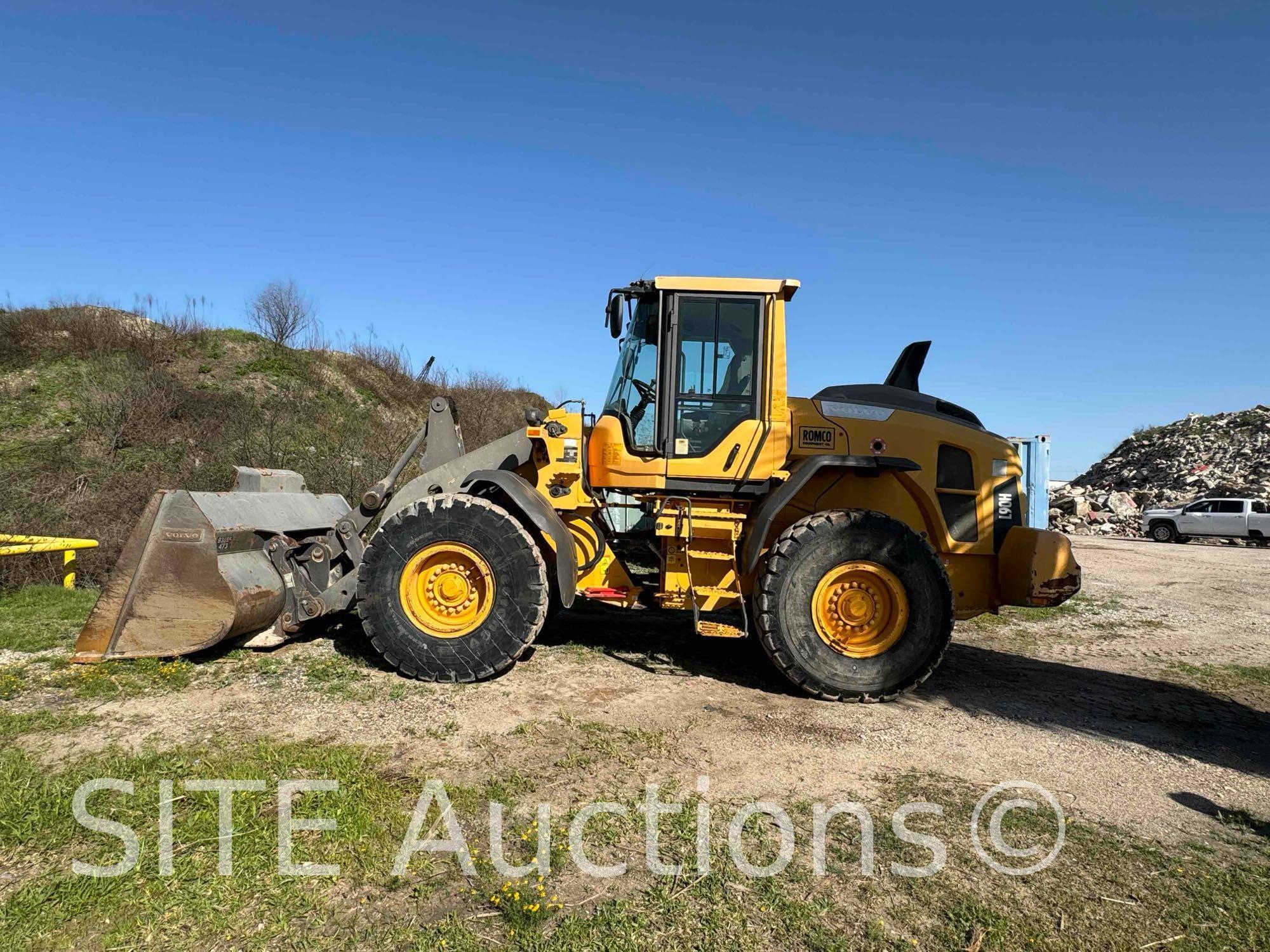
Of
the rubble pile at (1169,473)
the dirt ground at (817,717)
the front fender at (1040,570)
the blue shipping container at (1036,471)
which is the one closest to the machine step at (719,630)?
the dirt ground at (817,717)

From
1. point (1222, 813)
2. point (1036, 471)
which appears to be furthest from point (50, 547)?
point (1036, 471)

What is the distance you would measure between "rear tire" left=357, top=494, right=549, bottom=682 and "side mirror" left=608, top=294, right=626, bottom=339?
1659 mm

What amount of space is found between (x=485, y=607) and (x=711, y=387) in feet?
7.56

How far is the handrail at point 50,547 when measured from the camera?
661 cm

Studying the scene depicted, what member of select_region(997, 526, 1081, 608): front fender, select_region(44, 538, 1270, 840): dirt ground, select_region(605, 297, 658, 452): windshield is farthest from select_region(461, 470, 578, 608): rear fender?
select_region(997, 526, 1081, 608): front fender

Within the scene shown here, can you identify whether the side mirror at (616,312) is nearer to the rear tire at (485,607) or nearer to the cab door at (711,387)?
the cab door at (711,387)

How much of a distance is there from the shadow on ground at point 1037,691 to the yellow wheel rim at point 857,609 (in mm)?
461

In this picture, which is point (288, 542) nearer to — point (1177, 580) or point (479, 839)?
point (479, 839)

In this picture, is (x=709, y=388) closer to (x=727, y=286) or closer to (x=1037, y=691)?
(x=727, y=286)

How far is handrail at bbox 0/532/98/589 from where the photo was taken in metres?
6.61

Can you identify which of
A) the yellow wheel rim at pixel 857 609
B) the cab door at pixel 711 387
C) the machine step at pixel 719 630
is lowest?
the machine step at pixel 719 630

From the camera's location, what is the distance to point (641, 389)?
5727 mm

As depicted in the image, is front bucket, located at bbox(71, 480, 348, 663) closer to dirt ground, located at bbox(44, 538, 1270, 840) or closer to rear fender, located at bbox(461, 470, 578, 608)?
dirt ground, located at bbox(44, 538, 1270, 840)

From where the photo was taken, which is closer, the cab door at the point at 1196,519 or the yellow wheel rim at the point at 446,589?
the yellow wheel rim at the point at 446,589
